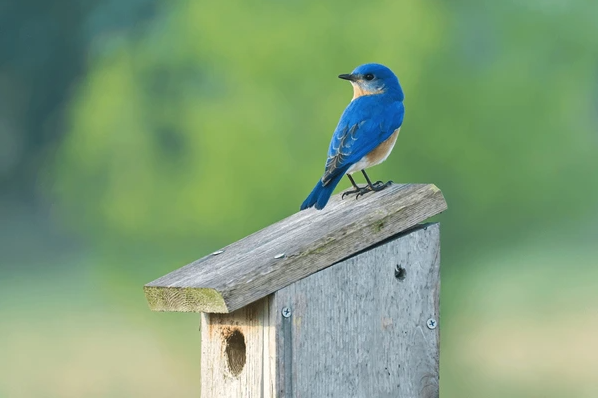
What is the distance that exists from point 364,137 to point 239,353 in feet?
3.25

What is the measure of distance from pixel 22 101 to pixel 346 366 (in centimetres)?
1789

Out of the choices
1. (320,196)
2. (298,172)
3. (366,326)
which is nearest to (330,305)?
(366,326)

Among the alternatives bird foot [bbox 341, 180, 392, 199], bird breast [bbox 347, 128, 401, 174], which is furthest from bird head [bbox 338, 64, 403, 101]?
bird foot [bbox 341, 180, 392, 199]

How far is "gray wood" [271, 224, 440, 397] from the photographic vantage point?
333 cm

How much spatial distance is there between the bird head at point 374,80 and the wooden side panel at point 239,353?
1.37 meters

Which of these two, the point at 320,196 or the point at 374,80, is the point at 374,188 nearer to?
the point at 320,196

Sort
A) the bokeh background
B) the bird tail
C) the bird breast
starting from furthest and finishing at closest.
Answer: the bokeh background → the bird breast → the bird tail

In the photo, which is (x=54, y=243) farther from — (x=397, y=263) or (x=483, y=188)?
(x=397, y=263)

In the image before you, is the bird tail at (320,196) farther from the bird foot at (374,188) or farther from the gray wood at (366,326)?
the gray wood at (366,326)

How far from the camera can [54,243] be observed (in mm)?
18531

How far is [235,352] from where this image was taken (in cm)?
365

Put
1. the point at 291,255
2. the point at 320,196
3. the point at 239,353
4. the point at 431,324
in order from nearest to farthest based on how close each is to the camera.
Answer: the point at 291,255 < the point at 431,324 < the point at 239,353 < the point at 320,196

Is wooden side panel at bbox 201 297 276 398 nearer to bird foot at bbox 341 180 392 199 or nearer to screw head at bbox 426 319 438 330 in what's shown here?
screw head at bbox 426 319 438 330

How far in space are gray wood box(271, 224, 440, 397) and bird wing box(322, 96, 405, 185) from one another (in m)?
0.57
